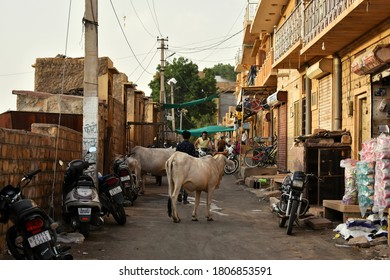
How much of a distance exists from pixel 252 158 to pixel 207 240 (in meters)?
13.2

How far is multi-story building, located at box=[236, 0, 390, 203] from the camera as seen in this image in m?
10.4

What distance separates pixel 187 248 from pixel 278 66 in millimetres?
11593

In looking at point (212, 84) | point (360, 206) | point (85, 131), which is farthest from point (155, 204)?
point (212, 84)

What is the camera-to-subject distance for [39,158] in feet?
25.8

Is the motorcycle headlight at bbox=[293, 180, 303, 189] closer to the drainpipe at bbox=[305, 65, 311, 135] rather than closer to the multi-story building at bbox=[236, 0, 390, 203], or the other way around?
the multi-story building at bbox=[236, 0, 390, 203]

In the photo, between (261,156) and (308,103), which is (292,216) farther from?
(261,156)

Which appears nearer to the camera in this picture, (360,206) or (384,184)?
(384,184)

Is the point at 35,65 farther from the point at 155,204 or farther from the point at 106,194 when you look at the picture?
the point at 106,194

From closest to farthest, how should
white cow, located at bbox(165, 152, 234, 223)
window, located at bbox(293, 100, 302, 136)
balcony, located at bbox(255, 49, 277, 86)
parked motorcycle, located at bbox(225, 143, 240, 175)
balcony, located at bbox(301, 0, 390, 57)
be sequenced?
white cow, located at bbox(165, 152, 234, 223)
balcony, located at bbox(301, 0, 390, 57)
window, located at bbox(293, 100, 302, 136)
parked motorcycle, located at bbox(225, 143, 240, 175)
balcony, located at bbox(255, 49, 277, 86)

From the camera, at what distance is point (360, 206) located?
8.17 m

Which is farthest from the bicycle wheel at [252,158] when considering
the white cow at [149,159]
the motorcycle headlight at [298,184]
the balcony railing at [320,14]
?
the motorcycle headlight at [298,184]

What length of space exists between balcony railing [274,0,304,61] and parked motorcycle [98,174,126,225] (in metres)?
7.82

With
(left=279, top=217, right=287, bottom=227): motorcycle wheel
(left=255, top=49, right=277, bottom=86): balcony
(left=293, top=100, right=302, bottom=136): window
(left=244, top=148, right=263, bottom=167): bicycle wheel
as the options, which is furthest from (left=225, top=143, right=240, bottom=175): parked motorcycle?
(left=279, top=217, right=287, bottom=227): motorcycle wheel

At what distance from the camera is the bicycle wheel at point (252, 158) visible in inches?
811
